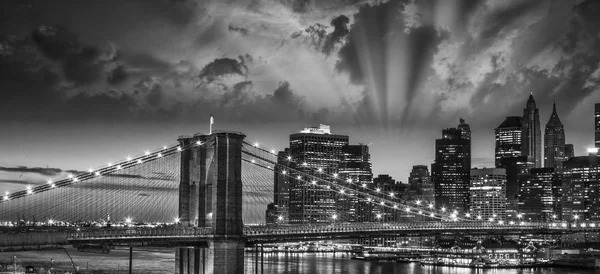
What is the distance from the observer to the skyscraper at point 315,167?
154 m

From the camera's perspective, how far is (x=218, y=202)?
6756 cm

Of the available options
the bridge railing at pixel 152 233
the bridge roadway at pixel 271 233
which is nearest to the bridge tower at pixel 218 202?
the bridge railing at pixel 152 233

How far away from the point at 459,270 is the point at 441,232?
Result: 45354mm

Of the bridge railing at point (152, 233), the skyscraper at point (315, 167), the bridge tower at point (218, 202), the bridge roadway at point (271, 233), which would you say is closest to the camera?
the bridge railing at point (152, 233)

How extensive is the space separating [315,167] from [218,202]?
261 ft

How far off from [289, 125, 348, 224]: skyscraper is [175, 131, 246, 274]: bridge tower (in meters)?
73.2

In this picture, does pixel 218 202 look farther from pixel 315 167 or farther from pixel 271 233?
pixel 315 167

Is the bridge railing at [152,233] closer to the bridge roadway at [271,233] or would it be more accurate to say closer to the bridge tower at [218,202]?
the bridge roadway at [271,233]

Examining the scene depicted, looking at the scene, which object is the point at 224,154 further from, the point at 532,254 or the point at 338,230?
the point at 532,254

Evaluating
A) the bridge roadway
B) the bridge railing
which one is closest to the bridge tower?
the bridge railing

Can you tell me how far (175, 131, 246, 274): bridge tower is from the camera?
221 feet

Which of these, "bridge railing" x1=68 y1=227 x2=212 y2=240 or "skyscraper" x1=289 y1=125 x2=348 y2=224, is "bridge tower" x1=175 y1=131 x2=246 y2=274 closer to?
"bridge railing" x1=68 y1=227 x2=212 y2=240

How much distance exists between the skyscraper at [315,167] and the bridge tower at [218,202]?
240ft

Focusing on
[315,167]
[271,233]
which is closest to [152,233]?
[271,233]
